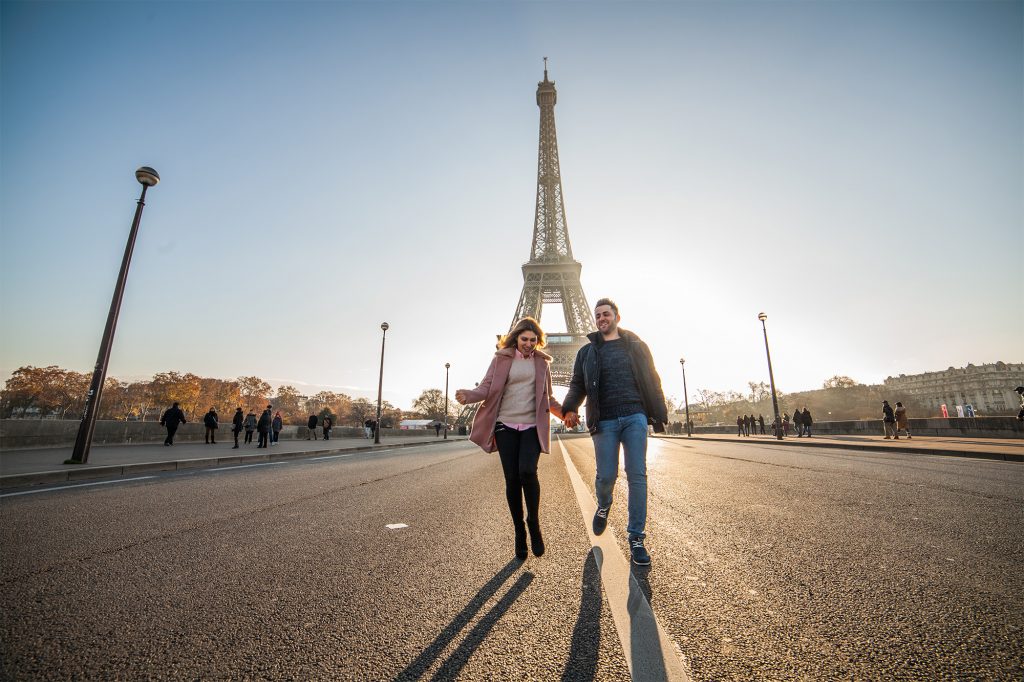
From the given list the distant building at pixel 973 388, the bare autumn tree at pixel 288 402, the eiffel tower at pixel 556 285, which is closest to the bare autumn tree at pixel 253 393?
the bare autumn tree at pixel 288 402

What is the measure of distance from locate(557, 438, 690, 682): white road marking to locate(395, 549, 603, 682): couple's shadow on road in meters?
0.09

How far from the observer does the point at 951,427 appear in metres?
20.2

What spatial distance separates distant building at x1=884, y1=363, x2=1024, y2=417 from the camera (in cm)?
9531

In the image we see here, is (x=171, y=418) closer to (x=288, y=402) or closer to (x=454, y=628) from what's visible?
(x=454, y=628)

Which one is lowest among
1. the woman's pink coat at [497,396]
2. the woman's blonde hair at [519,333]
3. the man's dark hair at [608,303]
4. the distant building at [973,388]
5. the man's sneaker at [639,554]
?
the man's sneaker at [639,554]

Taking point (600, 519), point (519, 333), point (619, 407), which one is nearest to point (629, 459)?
point (619, 407)

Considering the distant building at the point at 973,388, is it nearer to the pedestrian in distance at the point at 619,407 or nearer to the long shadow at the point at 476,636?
the pedestrian in distance at the point at 619,407

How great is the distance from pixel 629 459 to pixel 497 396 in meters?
1.13

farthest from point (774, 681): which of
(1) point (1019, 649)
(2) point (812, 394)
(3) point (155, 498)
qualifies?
(2) point (812, 394)

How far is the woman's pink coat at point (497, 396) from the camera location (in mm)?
3654

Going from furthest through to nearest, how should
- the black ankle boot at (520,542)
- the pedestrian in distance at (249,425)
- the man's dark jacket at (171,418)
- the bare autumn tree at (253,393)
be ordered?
1. the bare autumn tree at (253,393)
2. the pedestrian in distance at (249,425)
3. the man's dark jacket at (171,418)
4. the black ankle boot at (520,542)

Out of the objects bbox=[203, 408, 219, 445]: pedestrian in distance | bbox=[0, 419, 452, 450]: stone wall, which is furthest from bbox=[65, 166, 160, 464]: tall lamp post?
bbox=[203, 408, 219, 445]: pedestrian in distance

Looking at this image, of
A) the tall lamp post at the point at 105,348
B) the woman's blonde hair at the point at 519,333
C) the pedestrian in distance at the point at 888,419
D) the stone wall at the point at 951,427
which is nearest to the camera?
the woman's blonde hair at the point at 519,333

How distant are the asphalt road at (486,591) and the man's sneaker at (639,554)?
0.10m
